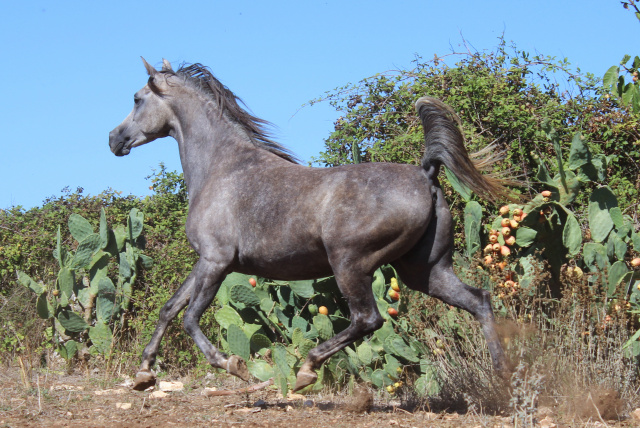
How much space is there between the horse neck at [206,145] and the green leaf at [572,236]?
2640 mm

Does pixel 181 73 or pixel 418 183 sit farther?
pixel 181 73

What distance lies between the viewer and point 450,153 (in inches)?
207

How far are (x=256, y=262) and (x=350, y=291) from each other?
84 cm

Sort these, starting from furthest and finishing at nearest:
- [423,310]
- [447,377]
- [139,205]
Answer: [139,205]
[423,310]
[447,377]

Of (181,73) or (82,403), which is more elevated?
(181,73)

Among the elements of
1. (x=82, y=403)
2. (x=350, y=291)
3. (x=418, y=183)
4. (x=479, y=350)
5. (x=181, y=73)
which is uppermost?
(x=181, y=73)

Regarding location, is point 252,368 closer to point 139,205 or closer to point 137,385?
point 137,385

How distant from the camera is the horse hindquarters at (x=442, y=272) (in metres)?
5.24

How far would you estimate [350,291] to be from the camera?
519 cm

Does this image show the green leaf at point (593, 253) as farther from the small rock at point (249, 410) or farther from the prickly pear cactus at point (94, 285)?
the prickly pear cactus at point (94, 285)

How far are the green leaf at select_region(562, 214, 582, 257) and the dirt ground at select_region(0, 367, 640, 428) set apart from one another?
4.72ft

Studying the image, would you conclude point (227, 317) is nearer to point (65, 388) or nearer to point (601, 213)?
point (65, 388)

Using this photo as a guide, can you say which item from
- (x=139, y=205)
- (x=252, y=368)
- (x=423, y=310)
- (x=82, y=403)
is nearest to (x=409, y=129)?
(x=423, y=310)

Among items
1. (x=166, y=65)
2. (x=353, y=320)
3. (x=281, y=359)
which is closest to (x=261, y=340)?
(x=281, y=359)
